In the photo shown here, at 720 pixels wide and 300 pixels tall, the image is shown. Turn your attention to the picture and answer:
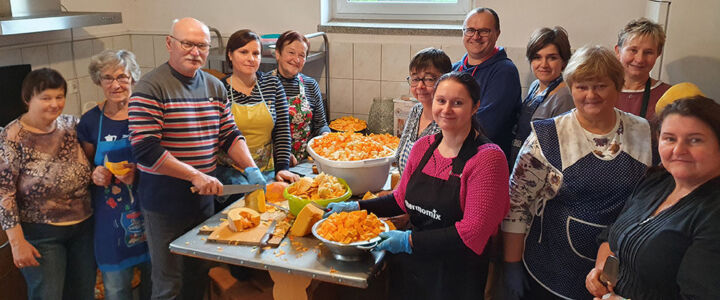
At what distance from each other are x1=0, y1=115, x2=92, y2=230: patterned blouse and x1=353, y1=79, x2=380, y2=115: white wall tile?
2.04m

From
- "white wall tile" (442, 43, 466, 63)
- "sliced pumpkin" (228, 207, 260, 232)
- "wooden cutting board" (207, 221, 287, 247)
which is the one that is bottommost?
"wooden cutting board" (207, 221, 287, 247)

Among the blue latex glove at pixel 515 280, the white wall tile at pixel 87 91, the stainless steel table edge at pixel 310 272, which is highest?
the white wall tile at pixel 87 91

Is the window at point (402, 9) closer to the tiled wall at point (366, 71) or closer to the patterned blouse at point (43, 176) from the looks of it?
the tiled wall at point (366, 71)

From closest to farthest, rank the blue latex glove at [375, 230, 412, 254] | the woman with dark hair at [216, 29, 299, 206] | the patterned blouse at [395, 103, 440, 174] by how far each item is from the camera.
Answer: the blue latex glove at [375, 230, 412, 254] → the patterned blouse at [395, 103, 440, 174] → the woman with dark hair at [216, 29, 299, 206]

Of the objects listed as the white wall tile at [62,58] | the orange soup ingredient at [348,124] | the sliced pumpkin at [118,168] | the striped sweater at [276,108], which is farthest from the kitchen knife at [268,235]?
the white wall tile at [62,58]

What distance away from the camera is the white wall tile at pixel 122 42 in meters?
4.25

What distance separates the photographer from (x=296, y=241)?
2141 mm

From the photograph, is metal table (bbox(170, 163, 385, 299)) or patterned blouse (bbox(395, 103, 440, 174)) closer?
metal table (bbox(170, 163, 385, 299))

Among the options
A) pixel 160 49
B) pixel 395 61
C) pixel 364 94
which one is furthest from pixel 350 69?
pixel 160 49

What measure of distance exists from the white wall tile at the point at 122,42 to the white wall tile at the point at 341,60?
1.76 m

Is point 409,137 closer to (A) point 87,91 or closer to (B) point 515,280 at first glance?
(B) point 515,280

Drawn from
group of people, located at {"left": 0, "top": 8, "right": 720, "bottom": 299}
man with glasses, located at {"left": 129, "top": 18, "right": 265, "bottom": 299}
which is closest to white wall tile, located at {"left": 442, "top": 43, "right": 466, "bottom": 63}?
group of people, located at {"left": 0, "top": 8, "right": 720, "bottom": 299}

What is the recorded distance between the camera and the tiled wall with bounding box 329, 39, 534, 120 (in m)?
3.83

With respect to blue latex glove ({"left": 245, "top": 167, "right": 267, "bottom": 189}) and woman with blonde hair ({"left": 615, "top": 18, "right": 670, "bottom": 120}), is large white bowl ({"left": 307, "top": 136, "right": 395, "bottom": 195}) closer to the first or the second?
blue latex glove ({"left": 245, "top": 167, "right": 267, "bottom": 189})
